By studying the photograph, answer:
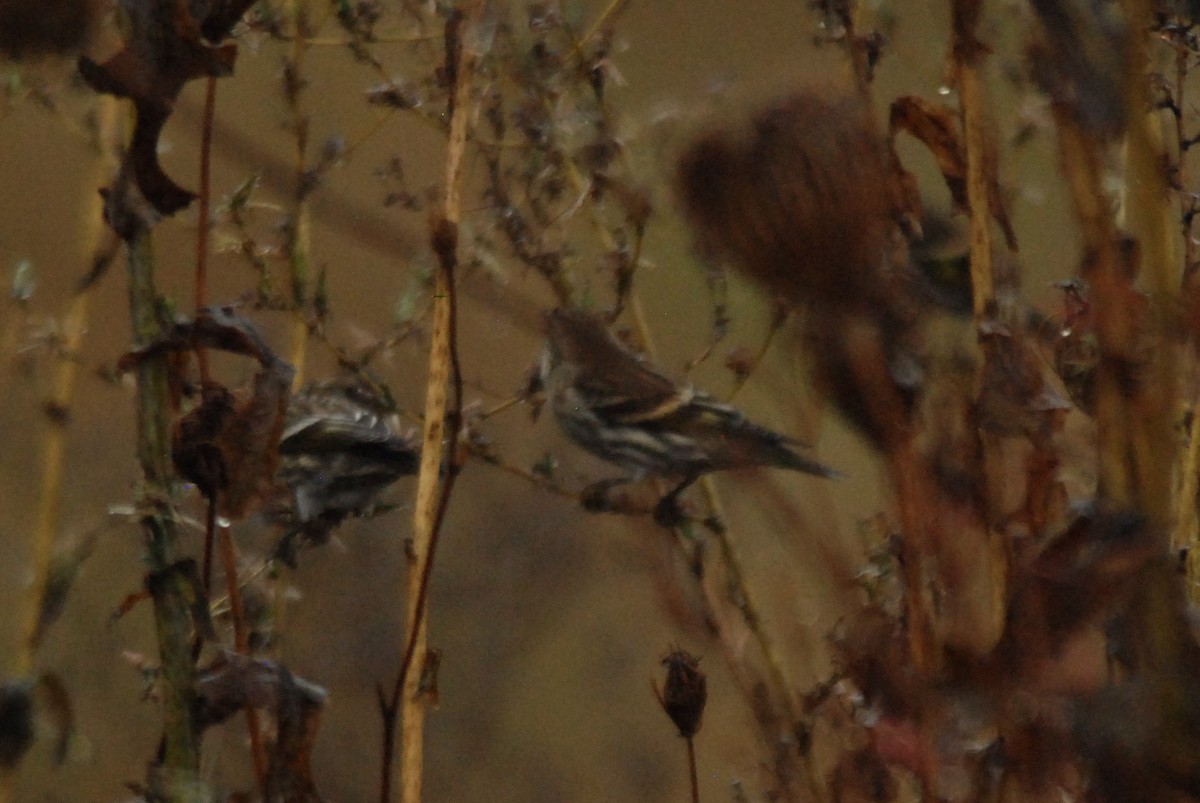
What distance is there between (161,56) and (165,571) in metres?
0.14

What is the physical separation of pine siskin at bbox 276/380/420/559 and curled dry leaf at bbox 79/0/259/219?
39 centimetres

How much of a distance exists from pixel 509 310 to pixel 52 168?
1.40 metres

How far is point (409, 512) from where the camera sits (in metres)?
1.57

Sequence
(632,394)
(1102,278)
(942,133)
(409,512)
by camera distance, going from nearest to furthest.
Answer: (1102,278) → (942,133) → (632,394) → (409,512)

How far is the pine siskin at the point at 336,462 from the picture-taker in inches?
31.8

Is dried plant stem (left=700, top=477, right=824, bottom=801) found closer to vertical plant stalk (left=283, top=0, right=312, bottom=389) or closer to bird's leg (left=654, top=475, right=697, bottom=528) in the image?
bird's leg (left=654, top=475, right=697, bottom=528)

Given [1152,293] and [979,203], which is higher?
[979,203]

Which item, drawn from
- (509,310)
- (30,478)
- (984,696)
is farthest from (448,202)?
(30,478)

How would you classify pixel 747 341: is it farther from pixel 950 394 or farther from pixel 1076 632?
pixel 1076 632

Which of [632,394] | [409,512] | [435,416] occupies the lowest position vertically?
[435,416]

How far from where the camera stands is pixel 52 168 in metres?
1.60

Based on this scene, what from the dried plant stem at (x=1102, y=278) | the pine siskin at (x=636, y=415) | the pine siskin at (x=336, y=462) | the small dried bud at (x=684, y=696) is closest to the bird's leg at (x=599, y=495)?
the pine siskin at (x=636, y=415)

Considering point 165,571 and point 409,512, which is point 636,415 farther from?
point 165,571

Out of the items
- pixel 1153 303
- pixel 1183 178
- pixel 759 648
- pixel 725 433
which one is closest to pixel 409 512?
pixel 725 433
